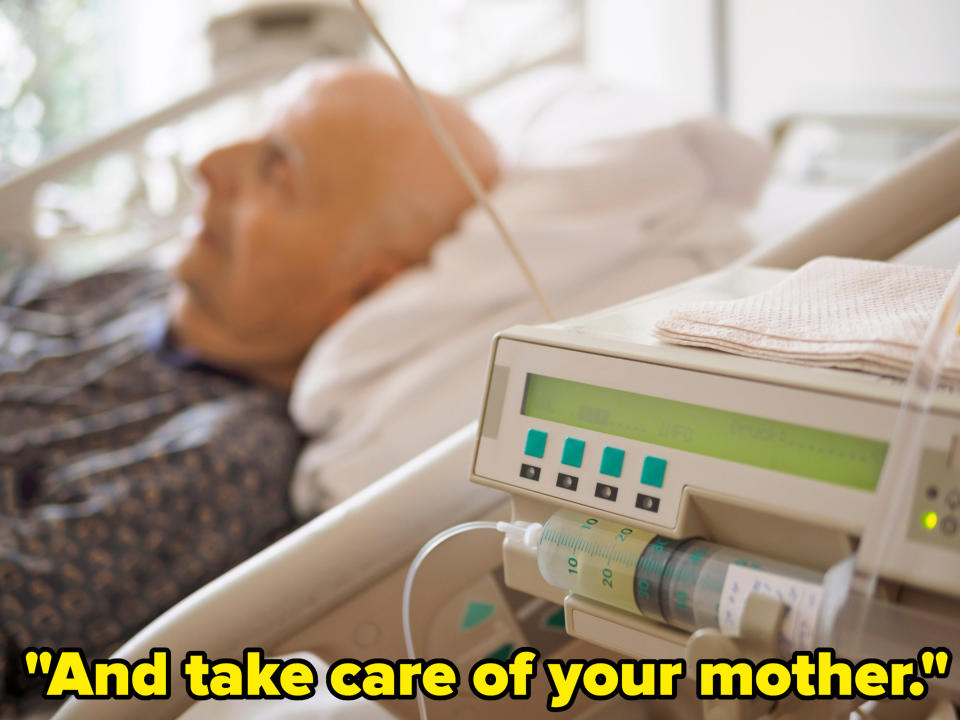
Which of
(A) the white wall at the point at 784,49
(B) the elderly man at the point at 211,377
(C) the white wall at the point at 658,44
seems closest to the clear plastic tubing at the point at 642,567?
A: (B) the elderly man at the point at 211,377

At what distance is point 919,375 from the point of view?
1.10 feet

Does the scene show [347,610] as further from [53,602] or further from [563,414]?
[53,602]

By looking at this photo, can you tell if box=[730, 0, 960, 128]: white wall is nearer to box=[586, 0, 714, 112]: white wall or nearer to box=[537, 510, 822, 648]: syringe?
box=[586, 0, 714, 112]: white wall

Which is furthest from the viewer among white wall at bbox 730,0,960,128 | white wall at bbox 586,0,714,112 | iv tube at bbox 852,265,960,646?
white wall at bbox 586,0,714,112

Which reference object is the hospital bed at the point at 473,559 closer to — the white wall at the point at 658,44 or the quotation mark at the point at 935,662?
the quotation mark at the point at 935,662

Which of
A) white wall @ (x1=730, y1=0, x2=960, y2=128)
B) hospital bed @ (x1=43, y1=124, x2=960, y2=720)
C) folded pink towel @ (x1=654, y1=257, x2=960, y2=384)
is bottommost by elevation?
hospital bed @ (x1=43, y1=124, x2=960, y2=720)

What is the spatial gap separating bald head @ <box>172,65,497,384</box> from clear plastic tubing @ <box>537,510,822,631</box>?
30.5 inches

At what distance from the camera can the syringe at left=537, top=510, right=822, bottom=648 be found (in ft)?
1.21

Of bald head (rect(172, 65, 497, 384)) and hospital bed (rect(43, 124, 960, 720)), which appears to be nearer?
hospital bed (rect(43, 124, 960, 720))

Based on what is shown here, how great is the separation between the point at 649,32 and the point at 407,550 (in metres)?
2.44

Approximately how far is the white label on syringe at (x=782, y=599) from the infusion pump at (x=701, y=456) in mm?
23

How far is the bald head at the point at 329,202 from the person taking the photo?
115cm

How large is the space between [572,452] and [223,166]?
97cm

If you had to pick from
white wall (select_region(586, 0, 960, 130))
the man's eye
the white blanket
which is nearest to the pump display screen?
the white blanket
